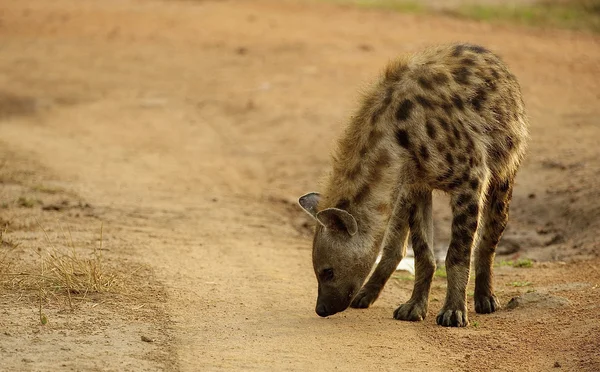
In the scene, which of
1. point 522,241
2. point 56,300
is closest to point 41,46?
point 522,241

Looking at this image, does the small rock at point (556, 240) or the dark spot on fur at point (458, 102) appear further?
the small rock at point (556, 240)

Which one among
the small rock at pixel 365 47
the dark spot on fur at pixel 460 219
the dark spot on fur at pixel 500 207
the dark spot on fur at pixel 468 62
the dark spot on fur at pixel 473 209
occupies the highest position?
the dark spot on fur at pixel 468 62

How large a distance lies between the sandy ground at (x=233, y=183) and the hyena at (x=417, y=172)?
24cm

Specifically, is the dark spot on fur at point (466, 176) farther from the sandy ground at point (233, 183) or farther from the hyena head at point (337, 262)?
the sandy ground at point (233, 183)

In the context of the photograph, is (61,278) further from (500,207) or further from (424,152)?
(500,207)

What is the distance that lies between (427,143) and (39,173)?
13.8 ft

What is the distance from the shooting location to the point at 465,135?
549 cm

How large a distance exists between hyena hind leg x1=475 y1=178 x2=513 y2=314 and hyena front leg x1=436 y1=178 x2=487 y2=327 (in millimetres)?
416

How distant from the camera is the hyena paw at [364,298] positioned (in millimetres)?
5887

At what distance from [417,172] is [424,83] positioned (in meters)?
0.47

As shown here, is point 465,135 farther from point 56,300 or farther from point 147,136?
point 147,136

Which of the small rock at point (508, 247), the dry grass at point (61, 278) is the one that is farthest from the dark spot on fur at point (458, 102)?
the small rock at point (508, 247)

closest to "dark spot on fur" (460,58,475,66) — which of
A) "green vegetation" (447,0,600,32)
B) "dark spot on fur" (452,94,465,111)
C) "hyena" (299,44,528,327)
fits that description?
"hyena" (299,44,528,327)

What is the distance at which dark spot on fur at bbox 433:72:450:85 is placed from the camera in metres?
5.61
